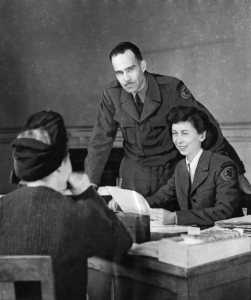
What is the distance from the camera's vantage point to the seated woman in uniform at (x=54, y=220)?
1257 millimetres

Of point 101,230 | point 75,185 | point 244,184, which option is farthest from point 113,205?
point 244,184

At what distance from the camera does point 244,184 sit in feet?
7.11

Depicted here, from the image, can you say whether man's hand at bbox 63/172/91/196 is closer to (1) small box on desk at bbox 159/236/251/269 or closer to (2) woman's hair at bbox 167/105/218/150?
(1) small box on desk at bbox 159/236/251/269

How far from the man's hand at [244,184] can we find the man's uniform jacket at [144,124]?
1.20ft

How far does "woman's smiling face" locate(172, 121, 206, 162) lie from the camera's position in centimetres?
205

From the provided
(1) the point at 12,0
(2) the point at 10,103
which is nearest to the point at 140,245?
(2) the point at 10,103

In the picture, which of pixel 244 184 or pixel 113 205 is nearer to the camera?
pixel 113 205

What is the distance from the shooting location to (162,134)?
2.06m

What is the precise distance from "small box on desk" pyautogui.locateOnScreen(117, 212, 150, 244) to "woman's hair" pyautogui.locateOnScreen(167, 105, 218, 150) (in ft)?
2.16

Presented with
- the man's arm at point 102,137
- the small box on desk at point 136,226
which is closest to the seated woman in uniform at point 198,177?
the man's arm at point 102,137

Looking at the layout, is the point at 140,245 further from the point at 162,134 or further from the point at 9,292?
the point at 162,134

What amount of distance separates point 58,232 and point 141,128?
3.07 ft

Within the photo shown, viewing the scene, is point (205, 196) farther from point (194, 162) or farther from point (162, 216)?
point (162, 216)

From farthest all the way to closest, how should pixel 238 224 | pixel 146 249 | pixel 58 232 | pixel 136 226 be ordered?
pixel 238 224 → pixel 136 226 → pixel 146 249 → pixel 58 232
